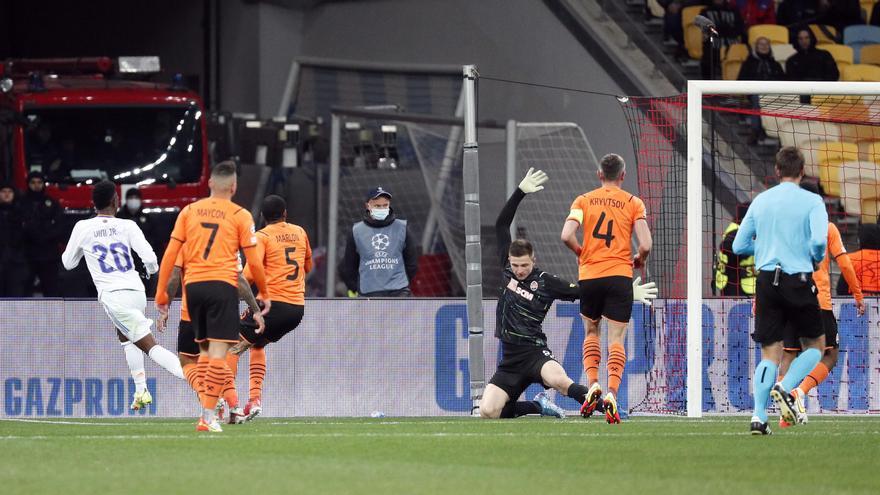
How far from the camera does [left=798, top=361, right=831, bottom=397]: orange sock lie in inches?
485

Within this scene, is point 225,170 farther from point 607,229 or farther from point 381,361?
point 381,361

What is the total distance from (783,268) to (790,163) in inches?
30.0

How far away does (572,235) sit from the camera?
12.2 metres

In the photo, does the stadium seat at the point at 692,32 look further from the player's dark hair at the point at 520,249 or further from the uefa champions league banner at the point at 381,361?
the player's dark hair at the point at 520,249

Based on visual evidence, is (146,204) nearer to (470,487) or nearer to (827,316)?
(827,316)

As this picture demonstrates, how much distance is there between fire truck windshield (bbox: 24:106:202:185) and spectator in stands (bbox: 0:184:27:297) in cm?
121

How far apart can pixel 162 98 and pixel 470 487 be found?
15125 mm

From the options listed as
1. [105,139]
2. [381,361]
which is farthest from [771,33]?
[381,361]

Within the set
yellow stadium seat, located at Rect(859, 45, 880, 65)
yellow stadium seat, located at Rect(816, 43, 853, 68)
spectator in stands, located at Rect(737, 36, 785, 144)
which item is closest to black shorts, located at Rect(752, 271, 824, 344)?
spectator in stands, located at Rect(737, 36, 785, 144)

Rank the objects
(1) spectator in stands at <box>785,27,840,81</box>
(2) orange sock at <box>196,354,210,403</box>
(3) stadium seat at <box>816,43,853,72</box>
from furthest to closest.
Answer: (3) stadium seat at <box>816,43,853,72</box>
(1) spectator in stands at <box>785,27,840,81</box>
(2) orange sock at <box>196,354,210,403</box>

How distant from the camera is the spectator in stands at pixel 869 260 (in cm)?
1537

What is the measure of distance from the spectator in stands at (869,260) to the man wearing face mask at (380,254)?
14.3 feet

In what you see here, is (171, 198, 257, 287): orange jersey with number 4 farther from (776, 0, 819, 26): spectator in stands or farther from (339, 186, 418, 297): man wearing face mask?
(776, 0, 819, 26): spectator in stands

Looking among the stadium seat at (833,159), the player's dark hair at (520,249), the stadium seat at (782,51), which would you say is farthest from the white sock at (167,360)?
the stadium seat at (782,51)
